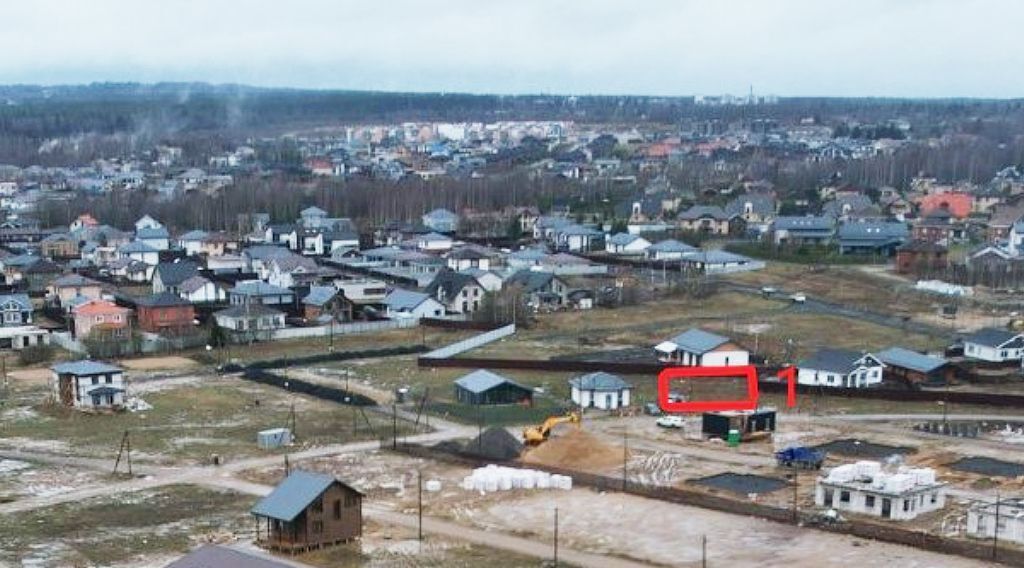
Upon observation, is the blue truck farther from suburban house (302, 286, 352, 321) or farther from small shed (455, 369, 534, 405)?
suburban house (302, 286, 352, 321)

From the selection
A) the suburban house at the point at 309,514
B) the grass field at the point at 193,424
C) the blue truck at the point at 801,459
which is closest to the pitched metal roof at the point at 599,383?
the grass field at the point at 193,424

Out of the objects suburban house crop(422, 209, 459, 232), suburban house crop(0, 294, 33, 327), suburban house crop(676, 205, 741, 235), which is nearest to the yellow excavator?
suburban house crop(0, 294, 33, 327)

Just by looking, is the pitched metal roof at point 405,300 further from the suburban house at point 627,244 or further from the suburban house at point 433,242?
the suburban house at point 627,244

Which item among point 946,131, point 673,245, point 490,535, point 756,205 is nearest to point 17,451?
point 490,535

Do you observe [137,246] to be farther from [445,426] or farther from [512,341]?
[445,426]

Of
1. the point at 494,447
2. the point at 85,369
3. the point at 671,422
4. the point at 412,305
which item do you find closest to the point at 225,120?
the point at 412,305
